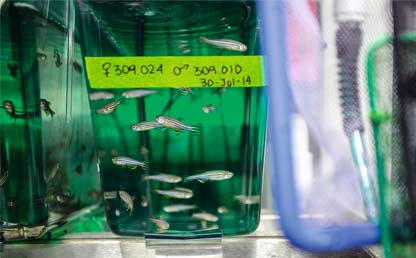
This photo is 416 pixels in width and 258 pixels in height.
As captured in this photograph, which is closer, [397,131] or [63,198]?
[397,131]

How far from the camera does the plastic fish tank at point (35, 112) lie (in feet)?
2.25

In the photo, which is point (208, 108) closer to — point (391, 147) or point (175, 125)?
point (175, 125)

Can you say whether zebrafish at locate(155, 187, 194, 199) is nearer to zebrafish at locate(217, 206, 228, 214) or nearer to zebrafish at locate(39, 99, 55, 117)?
zebrafish at locate(217, 206, 228, 214)

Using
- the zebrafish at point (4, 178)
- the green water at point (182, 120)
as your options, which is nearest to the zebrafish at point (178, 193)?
the green water at point (182, 120)

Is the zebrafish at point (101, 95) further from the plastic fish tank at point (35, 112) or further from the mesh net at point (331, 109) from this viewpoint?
the mesh net at point (331, 109)

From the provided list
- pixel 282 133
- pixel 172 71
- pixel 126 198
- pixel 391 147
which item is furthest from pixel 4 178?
pixel 391 147

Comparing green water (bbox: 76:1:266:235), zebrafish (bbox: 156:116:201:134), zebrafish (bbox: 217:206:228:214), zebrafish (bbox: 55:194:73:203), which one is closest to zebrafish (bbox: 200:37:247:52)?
green water (bbox: 76:1:266:235)

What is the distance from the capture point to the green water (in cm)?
64

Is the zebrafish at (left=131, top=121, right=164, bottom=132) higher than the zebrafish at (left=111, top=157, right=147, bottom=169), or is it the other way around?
the zebrafish at (left=131, top=121, right=164, bottom=132)

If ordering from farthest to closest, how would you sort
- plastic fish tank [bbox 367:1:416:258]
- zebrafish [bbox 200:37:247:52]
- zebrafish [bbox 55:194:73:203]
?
1. zebrafish [bbox 55:194:73:203]
2. zebrafish [bbox 200:37:247:52]
3. plastic fish tank [bbox 367:1:416:258]

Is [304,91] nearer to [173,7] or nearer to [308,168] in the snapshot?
[308,168]

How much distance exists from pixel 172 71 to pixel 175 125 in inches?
2.9

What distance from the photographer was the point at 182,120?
0.66 m

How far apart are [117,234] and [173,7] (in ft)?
1.09
